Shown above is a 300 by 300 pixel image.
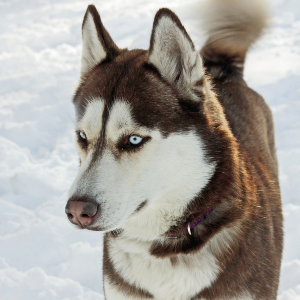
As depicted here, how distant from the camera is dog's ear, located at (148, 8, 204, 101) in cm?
189

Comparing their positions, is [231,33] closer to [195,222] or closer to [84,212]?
[195,222]

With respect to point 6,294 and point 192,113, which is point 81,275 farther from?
point 192,113

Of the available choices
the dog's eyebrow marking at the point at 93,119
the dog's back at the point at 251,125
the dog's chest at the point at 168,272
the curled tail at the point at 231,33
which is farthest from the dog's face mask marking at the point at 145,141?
the curled tail at the point at 231,33

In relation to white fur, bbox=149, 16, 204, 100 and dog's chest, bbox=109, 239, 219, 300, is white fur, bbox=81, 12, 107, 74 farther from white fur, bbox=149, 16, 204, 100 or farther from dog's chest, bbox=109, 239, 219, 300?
dog's chest, bbox=109, 239, 219, 300

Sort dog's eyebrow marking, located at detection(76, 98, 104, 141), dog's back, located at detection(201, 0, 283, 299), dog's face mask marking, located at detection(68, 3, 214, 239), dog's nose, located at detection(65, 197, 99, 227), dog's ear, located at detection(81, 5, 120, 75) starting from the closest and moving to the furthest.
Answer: dog's nose, located at detection(65, 197, 99, 227) < dog's face mask marking, located at detection(68, 3, 214, 239) < dog's eyebrow marking, located at detection(76, 98, 104, 141) < dog's back, located at detection(201, 0, 283, 299) < dog's ear, located at detection(81, 5, 120, 75)

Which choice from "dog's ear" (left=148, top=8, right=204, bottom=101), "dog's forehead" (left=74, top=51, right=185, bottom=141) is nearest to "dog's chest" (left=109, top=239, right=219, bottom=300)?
"dog's forehead" (left=74, top=51, right=185, bottom=141)

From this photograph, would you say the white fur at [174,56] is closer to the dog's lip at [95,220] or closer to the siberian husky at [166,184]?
the siberian husky at [166,184]

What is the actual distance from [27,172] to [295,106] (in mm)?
3375

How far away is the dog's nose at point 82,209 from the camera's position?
1.72 meters

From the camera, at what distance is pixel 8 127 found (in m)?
4.81

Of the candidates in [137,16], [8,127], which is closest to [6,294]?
[8,127]

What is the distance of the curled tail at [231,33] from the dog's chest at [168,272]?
1721 millimetres

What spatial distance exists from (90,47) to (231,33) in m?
1.44

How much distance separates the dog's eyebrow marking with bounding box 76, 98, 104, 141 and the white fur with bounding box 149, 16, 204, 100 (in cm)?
38
